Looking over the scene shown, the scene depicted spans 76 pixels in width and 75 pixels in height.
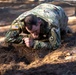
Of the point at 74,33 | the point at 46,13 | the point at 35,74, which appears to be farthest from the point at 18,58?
the point at 74,33

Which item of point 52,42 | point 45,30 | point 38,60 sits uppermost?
point 45,30

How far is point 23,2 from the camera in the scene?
11531 mm

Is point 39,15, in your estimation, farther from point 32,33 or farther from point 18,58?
point 18,58

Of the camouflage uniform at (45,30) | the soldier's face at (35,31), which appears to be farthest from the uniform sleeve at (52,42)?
the soldier's face at (35,31)

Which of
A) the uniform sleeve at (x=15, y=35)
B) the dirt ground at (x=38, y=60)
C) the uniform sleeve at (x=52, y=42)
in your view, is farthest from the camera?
the uniform sleeve at (x=15, y=35)

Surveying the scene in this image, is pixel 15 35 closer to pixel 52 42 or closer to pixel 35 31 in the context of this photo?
pixel 35 31

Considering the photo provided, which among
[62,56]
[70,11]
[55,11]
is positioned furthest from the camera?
[70,11]

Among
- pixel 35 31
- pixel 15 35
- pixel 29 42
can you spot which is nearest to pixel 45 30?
pixel 35 31

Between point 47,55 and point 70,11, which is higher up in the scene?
point 47,55

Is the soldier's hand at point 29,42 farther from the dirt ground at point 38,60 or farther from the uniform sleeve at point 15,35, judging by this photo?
the uniform sleeve at point 15,35

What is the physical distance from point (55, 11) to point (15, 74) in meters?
1.85

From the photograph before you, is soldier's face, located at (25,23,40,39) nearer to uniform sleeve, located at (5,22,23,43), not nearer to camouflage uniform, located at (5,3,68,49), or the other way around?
camouflage uniform, located at (5,3,68,49)

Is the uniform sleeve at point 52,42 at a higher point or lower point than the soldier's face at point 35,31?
lower

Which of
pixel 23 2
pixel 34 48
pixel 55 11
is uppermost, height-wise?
pixel 55 11
